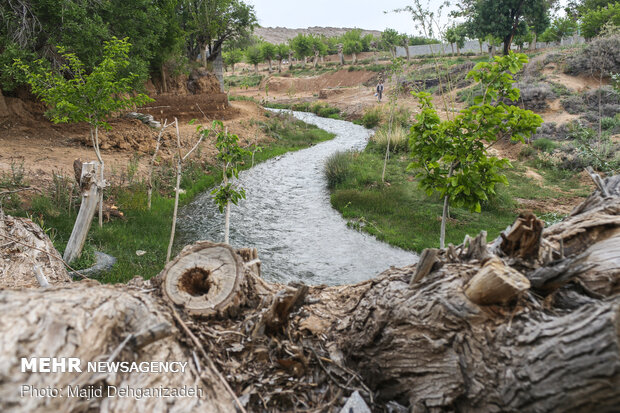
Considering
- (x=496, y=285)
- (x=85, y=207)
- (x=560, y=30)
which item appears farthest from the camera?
(x=560, y=30)

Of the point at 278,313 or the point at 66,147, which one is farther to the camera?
the point at 66,147

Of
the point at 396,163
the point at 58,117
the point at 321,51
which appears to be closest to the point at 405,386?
the point at 58,117

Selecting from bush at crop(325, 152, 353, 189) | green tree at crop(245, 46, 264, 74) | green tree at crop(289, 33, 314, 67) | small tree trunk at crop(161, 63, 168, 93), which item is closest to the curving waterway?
bush at crop(325, 152, 353, 189)

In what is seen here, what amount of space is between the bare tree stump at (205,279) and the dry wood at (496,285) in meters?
1.76

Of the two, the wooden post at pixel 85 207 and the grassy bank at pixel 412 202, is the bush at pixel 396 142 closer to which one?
the grassy bank at pixel 412 202

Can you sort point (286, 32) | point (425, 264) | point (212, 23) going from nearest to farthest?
1. point (425, 264)
2. point (212, 23)
3. point (286, 32)

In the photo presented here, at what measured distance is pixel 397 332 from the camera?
2543 millimetres

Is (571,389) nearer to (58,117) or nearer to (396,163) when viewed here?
(58,117)

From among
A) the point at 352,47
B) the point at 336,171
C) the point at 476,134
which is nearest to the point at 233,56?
the point at 352,47

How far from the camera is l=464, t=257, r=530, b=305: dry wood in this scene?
208cm

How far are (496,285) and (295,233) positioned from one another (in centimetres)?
815

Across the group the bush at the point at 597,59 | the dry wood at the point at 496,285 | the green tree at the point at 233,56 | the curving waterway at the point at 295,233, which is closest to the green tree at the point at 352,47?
the green tree at the point at 233,56

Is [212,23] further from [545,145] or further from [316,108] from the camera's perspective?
[545,145]

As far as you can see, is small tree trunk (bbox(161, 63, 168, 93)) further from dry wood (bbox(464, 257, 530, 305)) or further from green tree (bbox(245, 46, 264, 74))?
green tree (bbox(245, 46, 264, 74))
